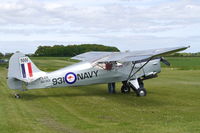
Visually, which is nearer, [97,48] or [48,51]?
[97,48]

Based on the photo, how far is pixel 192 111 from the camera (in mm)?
10422

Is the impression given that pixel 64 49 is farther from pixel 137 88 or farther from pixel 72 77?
pixel 137 88

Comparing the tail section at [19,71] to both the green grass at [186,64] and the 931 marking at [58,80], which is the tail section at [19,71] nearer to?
the 931 marking at [58,80]

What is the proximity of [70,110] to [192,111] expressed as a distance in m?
3.87

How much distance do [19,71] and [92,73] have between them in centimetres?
324

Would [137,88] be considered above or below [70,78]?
below

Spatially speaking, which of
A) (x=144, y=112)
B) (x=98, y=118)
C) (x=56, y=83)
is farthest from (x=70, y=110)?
(x=56, y=83)

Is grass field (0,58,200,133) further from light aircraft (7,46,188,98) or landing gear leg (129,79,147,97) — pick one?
light aircraft (7,46,188,98)

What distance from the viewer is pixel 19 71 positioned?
13031mm

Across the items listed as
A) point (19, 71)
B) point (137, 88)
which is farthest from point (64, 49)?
point (19, 71)

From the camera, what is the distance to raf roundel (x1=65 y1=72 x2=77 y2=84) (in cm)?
1388

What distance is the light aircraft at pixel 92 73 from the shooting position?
13.0 metres

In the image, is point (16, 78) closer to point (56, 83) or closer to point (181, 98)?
point (56, 83)

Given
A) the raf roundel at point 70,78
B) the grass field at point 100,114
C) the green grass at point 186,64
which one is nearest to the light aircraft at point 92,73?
the raf roundel at point 70,78
